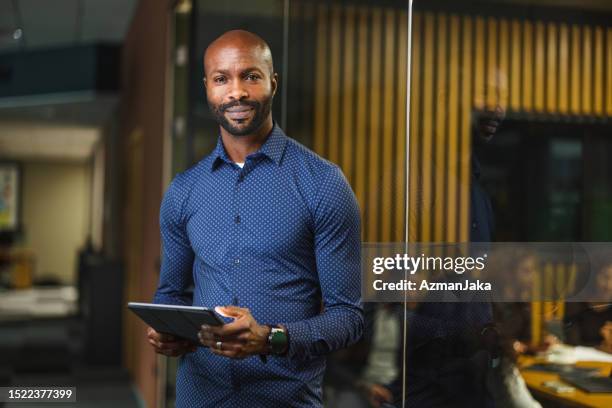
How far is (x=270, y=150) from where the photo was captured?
1.85 metres

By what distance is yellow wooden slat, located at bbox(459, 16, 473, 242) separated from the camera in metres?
2.26

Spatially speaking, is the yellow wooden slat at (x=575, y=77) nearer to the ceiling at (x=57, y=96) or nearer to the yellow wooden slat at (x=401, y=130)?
the yellow wooden slat at (x=401, y=130)

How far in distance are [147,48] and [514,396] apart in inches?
159

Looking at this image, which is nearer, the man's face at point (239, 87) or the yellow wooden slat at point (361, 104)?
the man's face at point (239, 87)

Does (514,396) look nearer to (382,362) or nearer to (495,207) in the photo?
(495,207)

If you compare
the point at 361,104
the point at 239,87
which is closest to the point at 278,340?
the point at 239,87

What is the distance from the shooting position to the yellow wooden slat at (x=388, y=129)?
7.73 feet

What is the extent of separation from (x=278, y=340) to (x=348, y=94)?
1373 mm

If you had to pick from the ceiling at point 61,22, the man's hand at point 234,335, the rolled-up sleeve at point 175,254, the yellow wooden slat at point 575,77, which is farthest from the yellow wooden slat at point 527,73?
the ceiling at point 61,22

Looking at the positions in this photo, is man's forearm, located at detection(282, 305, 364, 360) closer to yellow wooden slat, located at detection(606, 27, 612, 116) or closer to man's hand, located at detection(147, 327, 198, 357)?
man's hand, located at detection(147, 327, 198, 357)

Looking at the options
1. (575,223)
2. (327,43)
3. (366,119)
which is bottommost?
(575,223)

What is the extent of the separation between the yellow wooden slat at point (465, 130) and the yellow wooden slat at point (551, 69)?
0.68 ft

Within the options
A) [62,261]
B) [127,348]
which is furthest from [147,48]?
[62,261]

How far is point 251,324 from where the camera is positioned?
61.2 inches
